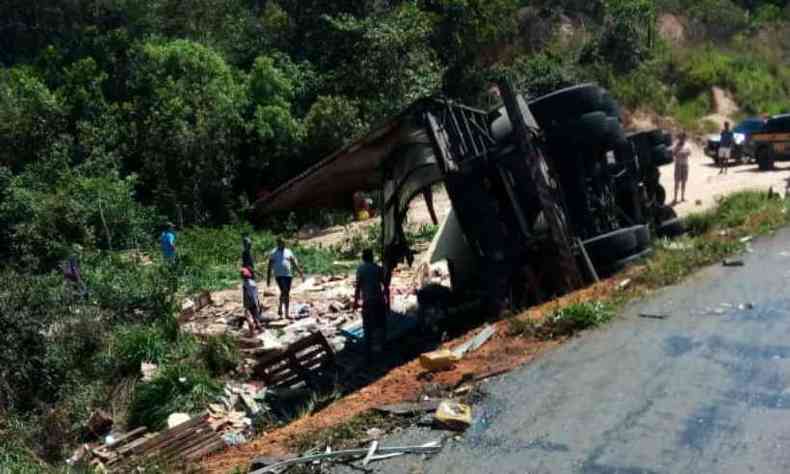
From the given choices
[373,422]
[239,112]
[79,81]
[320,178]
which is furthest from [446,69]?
[373,422]

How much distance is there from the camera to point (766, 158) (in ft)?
81.9

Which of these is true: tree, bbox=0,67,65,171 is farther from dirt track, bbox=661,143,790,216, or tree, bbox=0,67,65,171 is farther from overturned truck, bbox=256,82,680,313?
dirt track, bbox=661,143,790,216

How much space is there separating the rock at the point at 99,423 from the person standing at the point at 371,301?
359 cm

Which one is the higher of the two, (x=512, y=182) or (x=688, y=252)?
(x=512, y=182)

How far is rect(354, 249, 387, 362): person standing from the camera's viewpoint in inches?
496

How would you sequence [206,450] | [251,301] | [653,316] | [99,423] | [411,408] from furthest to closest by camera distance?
[251,301]
[99,423]
[653,316]
[206,450]
[411,408]

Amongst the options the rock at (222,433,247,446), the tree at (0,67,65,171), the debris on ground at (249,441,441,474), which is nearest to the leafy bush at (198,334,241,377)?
the rock at (222,433,247,446)

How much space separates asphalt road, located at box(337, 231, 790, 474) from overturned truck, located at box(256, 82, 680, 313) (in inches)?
74.8

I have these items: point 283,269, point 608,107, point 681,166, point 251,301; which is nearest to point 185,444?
point 251,301

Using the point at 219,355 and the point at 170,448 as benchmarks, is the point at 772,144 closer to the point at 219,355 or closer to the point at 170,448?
the point at 219,355

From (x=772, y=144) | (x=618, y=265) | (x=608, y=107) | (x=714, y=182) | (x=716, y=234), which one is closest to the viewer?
(x=618, y=265)

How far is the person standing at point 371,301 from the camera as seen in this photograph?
41.3 ft

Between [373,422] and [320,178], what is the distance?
622cm

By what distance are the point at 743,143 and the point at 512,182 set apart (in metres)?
16.2
